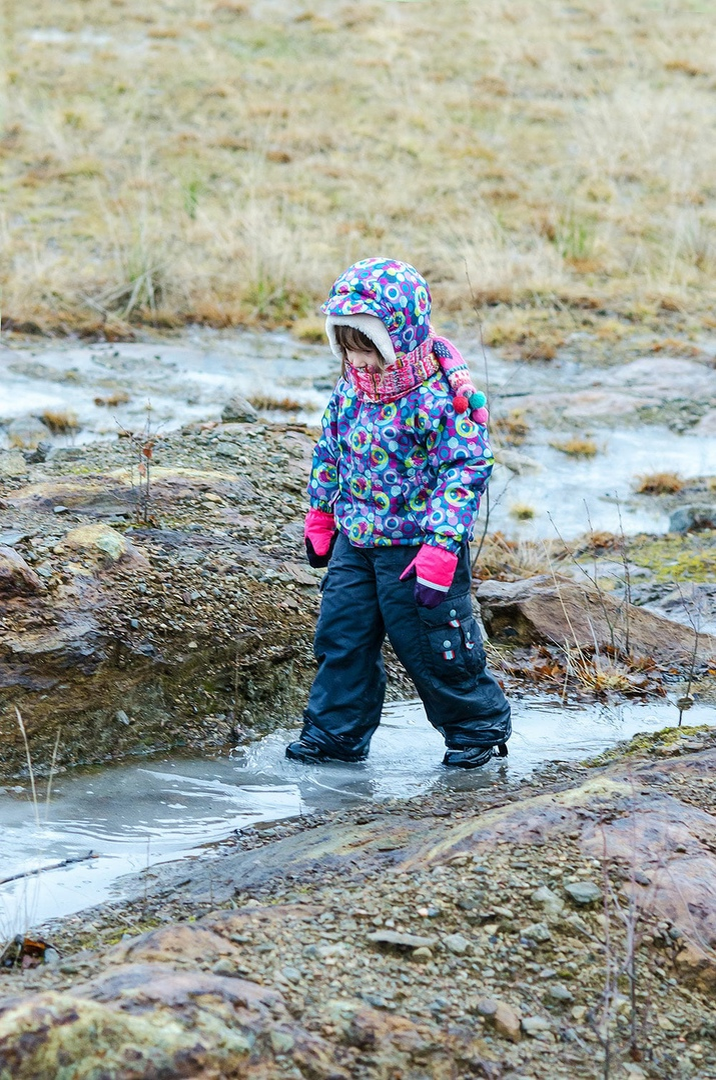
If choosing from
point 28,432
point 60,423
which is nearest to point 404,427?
point 28,432

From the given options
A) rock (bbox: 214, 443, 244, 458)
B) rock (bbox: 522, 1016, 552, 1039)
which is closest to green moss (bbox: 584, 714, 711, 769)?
rock (bbox: 522, 1016, 552, 1039)

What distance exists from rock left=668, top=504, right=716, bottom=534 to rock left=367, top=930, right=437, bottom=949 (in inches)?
184

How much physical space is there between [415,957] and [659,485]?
547cm

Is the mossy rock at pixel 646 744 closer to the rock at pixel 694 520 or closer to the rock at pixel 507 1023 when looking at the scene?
the rock at pixel 507 1023

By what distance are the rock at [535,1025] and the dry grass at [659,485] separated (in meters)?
5.50

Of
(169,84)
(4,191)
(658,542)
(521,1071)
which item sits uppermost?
(169,84)

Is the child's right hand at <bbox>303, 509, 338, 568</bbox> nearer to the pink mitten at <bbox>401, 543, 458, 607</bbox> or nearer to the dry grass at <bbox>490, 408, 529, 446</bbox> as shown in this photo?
the pink mitten at <bbox>401, 543, 458, 607</bbox>

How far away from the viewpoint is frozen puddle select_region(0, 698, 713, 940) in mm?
3293

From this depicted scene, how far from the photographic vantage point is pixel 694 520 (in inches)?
273

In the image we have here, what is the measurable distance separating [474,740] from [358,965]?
5.53 feet

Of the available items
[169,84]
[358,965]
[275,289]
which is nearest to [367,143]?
[169,84]

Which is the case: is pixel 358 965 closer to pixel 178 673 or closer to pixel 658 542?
pixel 178 673

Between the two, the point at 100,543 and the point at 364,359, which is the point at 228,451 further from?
the point at 364,359

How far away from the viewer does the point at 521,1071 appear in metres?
2.27
